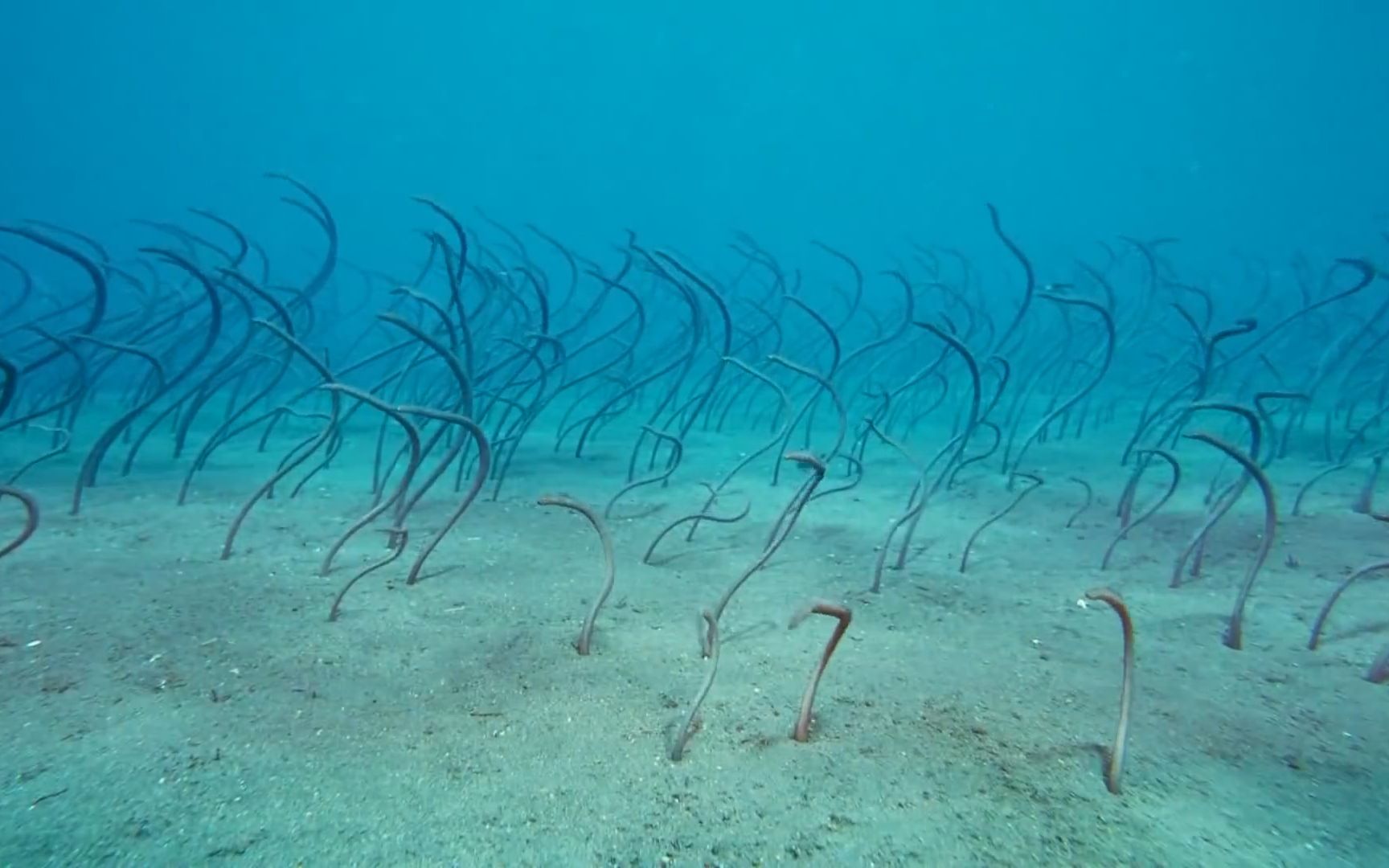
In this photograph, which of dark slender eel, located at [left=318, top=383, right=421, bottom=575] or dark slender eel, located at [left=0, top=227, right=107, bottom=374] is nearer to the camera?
dark slender eel, located at [left=318, top=383, right=421, bottom=575]

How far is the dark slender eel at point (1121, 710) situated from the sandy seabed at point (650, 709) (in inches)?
1.7

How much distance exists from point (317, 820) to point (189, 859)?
0.81 feet

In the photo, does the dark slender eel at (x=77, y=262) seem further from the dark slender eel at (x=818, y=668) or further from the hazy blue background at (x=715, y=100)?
the hazy blue background at (x=715, y=100)

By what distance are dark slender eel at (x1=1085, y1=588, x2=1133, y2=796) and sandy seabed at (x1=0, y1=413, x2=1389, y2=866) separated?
4 cm

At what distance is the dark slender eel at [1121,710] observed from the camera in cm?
188

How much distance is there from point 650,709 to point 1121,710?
1.35 meters

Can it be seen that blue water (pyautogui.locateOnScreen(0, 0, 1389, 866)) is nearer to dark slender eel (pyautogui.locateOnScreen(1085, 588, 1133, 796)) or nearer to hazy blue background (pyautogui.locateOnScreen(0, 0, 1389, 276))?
dark slender eel (pyautogui.locateOnScreen(1085, 588, 1133, 796))

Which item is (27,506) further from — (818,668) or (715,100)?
(715,100)

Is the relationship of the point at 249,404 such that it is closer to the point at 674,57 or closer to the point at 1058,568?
the point at 1058,568

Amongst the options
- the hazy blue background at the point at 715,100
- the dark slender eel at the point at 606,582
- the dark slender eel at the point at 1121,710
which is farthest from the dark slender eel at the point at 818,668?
the hazy blue background at the point at 715,100

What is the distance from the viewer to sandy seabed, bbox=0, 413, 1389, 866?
1.68 m

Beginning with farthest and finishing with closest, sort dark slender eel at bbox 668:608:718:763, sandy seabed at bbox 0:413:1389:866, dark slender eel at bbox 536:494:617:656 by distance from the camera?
dark slender eel at bbox 536:494:617:656
dark slender eel at bbox 668:608:718:763
sandy seabed at bbox 0:413:1389:866

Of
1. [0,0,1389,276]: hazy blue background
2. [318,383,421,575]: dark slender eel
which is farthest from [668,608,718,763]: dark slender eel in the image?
[0,0,1389,276]: hazy blue background

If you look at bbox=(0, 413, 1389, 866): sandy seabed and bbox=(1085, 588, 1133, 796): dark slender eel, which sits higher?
bbox=(1085, 588, 1133, 796): dark slender eel
